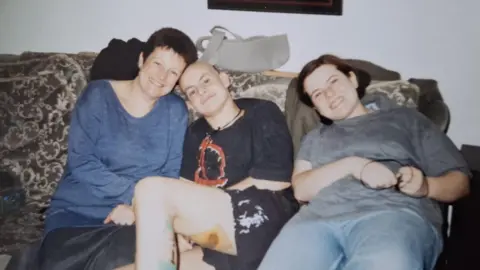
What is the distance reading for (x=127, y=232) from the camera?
5.62 ft

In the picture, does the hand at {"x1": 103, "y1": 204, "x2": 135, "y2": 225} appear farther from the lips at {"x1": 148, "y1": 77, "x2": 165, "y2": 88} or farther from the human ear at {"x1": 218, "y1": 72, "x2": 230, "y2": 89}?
the human ear at {"x1": 218, "y1": 72, "x2": 230, "y2": 89}

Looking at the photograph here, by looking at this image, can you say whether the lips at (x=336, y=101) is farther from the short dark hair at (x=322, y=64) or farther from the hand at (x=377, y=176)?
the hand at (x=377, y=176)

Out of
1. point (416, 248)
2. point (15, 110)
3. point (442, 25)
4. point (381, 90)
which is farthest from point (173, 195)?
point (442, 25)

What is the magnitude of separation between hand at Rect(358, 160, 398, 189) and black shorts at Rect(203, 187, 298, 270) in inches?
11.8

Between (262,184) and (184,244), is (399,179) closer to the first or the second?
(262,184)

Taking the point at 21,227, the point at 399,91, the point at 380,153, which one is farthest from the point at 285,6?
the point at 21,227

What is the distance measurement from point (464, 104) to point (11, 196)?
190 centimetres

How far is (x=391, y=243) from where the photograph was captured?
1.40 m

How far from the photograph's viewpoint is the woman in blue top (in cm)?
190

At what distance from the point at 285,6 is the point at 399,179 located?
102 cm

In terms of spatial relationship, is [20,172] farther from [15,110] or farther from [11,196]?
[15,110]

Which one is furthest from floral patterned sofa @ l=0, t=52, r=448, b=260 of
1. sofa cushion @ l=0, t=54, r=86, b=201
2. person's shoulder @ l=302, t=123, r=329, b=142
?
person's shoulder @ l=302, t=123, r=329, b=142

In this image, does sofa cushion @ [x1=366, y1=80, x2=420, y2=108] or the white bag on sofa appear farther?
the white bag on sofa

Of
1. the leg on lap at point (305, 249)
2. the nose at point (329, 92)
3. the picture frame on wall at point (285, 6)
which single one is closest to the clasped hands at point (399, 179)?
the leg on lap at point (305, 249)
